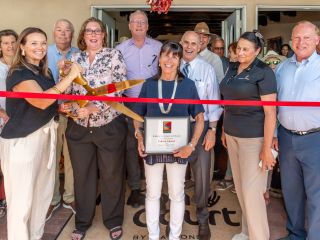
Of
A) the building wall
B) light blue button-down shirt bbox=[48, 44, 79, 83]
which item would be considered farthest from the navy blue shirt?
the building wall

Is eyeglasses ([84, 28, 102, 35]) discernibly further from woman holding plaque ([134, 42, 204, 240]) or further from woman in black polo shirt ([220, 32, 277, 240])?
woman in black polo shirt ([220, 32, 277, 240])

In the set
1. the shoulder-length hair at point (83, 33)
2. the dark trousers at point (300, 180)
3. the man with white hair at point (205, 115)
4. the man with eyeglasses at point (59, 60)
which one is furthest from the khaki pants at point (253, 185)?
the man with eyeglasses at point (59, 60)

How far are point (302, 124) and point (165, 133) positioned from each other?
950 millimetres

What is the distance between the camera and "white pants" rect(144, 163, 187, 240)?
2684 millimetres

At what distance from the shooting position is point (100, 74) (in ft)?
8.94

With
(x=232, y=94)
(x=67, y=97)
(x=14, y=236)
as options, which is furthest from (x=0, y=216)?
(x=232, y=94)

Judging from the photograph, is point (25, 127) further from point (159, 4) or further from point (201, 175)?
point (159, 4)

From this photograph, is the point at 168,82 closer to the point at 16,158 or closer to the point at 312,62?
the point at 312,62

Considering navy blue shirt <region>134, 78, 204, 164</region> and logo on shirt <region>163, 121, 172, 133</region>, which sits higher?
navy blue shirt <region>134, 78, 204, 164</region>

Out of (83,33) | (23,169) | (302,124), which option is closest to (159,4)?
(83,33)

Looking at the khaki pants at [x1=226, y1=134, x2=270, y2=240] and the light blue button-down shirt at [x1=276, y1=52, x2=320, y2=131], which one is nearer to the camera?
the light blue button-down shirt at [x1=276, y1=52, x2=320, y2=131]

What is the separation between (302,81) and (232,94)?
48cm

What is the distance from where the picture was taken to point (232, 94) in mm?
2596

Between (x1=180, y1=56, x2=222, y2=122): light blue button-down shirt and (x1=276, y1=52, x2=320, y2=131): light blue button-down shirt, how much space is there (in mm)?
550
